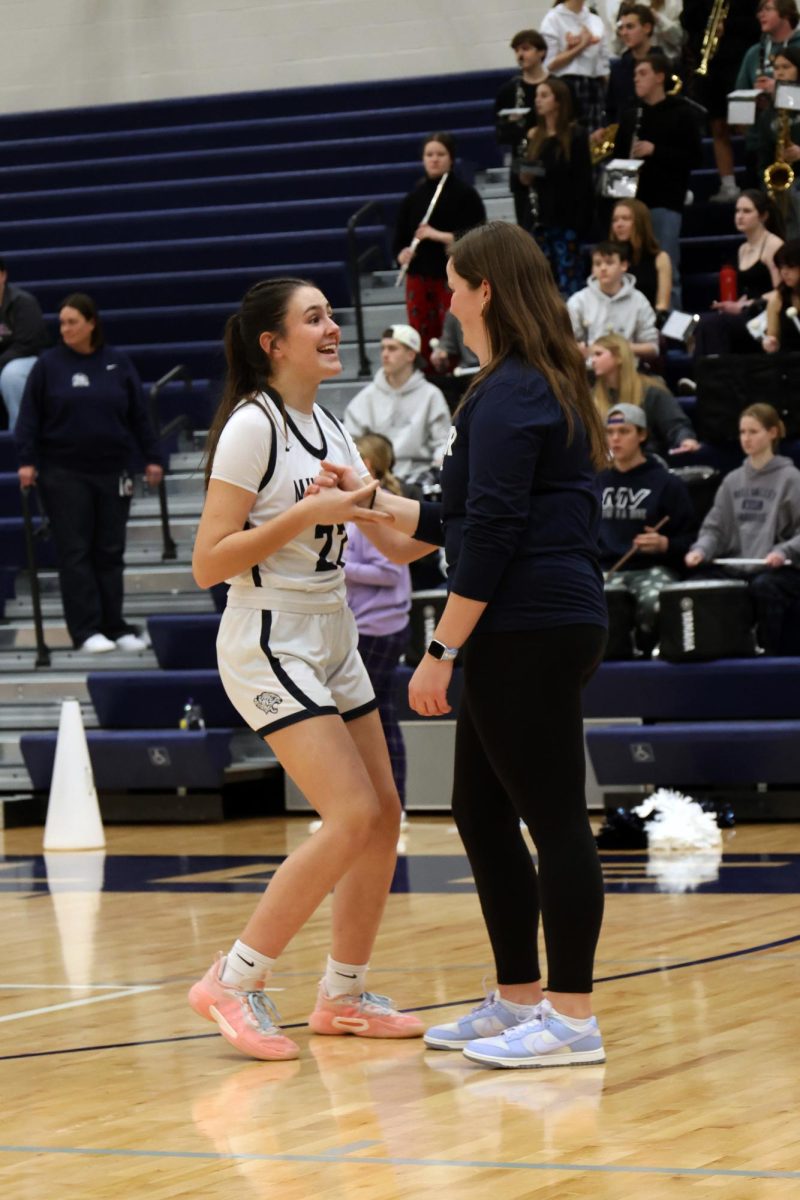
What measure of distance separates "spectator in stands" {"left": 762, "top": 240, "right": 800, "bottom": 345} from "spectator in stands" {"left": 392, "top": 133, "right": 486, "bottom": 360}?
73.5 inches

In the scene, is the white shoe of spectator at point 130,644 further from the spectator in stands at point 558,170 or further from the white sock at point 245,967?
the white sock at point 245,967

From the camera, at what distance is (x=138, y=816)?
9922 millimetres

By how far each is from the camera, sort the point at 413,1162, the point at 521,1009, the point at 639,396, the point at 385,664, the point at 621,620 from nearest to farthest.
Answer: the point at 413,1162
the point at 521,1009
the point at 385,664
the point at 621,620
the point at 639,396

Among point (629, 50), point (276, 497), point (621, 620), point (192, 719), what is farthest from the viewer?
point (629, 50)

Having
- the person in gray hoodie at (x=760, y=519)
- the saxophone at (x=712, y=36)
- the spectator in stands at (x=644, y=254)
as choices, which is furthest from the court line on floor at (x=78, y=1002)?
the saxophone at (x=712, y=36)

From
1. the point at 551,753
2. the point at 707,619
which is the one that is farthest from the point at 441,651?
the point at 707,619

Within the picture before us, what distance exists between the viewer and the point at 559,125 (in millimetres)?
11305

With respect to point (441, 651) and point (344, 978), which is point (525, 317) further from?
point (344, 978)

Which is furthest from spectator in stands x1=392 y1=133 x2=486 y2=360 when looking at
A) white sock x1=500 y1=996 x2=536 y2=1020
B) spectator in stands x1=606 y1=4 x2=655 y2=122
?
white sock x1=500 y1=996 x2=536 y2=1020

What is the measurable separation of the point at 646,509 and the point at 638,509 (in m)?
0.04

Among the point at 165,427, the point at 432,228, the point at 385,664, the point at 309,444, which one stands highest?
the point at 432,228

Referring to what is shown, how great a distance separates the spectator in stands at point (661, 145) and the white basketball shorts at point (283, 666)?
7488 mm

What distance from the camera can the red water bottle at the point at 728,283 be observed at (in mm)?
11109

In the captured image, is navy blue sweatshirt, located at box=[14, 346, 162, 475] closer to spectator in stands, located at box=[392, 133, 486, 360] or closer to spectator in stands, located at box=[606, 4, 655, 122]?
spectator in stands, located at box=[392, 133, 486, 360]
